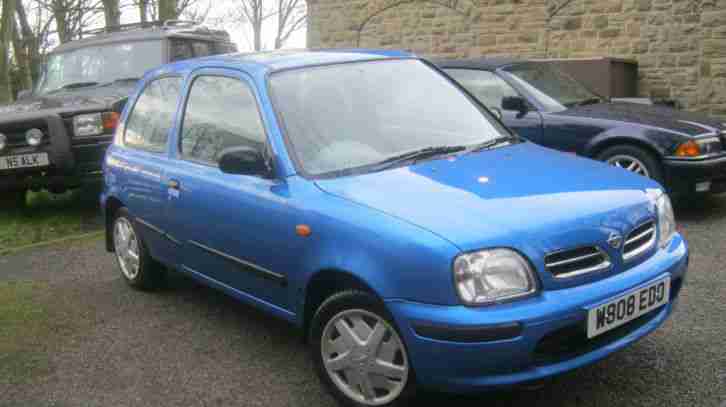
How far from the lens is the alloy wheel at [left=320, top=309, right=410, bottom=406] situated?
3.42 m

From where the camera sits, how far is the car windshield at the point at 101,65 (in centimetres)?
967

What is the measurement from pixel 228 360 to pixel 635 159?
4.79m

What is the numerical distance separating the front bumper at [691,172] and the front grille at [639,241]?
12.8 ft

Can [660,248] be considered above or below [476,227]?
below

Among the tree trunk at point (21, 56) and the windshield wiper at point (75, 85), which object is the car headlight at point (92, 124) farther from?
the tree trunk at point (21, 56)

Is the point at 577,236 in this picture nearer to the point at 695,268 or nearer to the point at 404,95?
the point at 404,95

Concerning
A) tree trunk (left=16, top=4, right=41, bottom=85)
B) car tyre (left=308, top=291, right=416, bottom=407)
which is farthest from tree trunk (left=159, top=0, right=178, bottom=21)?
car tyre (left=308, top=291, right=416, bottom=407)

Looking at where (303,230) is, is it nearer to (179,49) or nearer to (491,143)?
(491,143)

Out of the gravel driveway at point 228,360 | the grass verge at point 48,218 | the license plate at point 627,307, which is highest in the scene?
the license plate at point 627,307

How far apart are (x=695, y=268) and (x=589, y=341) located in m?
2.94

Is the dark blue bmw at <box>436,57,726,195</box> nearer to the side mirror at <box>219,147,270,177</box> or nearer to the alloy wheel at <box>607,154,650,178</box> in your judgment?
the alloy wheel at <box>607,154,650,178</box>

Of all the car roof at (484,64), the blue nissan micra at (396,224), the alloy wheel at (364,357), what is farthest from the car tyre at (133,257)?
the car roof at (484,64)

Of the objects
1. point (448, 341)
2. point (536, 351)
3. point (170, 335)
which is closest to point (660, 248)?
point (536, 351)

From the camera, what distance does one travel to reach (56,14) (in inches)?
1040
